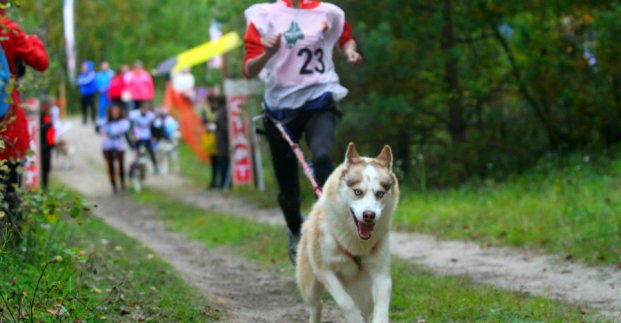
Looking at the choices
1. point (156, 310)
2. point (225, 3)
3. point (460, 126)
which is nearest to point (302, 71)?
point (156, 310)

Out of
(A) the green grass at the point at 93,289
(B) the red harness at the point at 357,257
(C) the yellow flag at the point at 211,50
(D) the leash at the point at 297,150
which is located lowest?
(A) the green grass at the point at 93,289

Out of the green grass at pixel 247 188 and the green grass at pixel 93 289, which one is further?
Result: the green grass at pixel 247 188

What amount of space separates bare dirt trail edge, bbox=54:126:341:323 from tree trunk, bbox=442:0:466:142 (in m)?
5.01

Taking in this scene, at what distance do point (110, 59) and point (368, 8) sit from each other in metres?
27.4

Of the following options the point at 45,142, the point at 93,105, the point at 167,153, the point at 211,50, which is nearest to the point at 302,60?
the point at 45,142

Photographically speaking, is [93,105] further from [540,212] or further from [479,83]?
[540,212]

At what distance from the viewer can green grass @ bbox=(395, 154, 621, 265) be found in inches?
336

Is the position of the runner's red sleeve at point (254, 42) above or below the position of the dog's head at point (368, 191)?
above

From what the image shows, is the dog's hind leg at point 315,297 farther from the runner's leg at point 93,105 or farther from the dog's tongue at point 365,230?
the runner's leg at point 93,105

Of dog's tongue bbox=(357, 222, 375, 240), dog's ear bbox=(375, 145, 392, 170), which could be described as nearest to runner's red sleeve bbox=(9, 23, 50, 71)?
dog's ear bbox=(375, 145, 392, 170)

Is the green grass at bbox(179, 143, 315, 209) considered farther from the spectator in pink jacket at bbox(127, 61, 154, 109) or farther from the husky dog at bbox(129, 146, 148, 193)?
the spectator in pink jacket at bbox(127, 61, 154, 109)

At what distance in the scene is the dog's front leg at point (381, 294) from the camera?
4773 millimetres

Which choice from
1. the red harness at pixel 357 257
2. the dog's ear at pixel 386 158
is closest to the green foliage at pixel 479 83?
the dog's ear at pixel 386 158

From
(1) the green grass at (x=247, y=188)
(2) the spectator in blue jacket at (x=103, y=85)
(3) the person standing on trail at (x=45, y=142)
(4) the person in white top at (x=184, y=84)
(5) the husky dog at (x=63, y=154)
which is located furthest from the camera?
(2) the spectator in blue jacket at (x=103, y=85)
